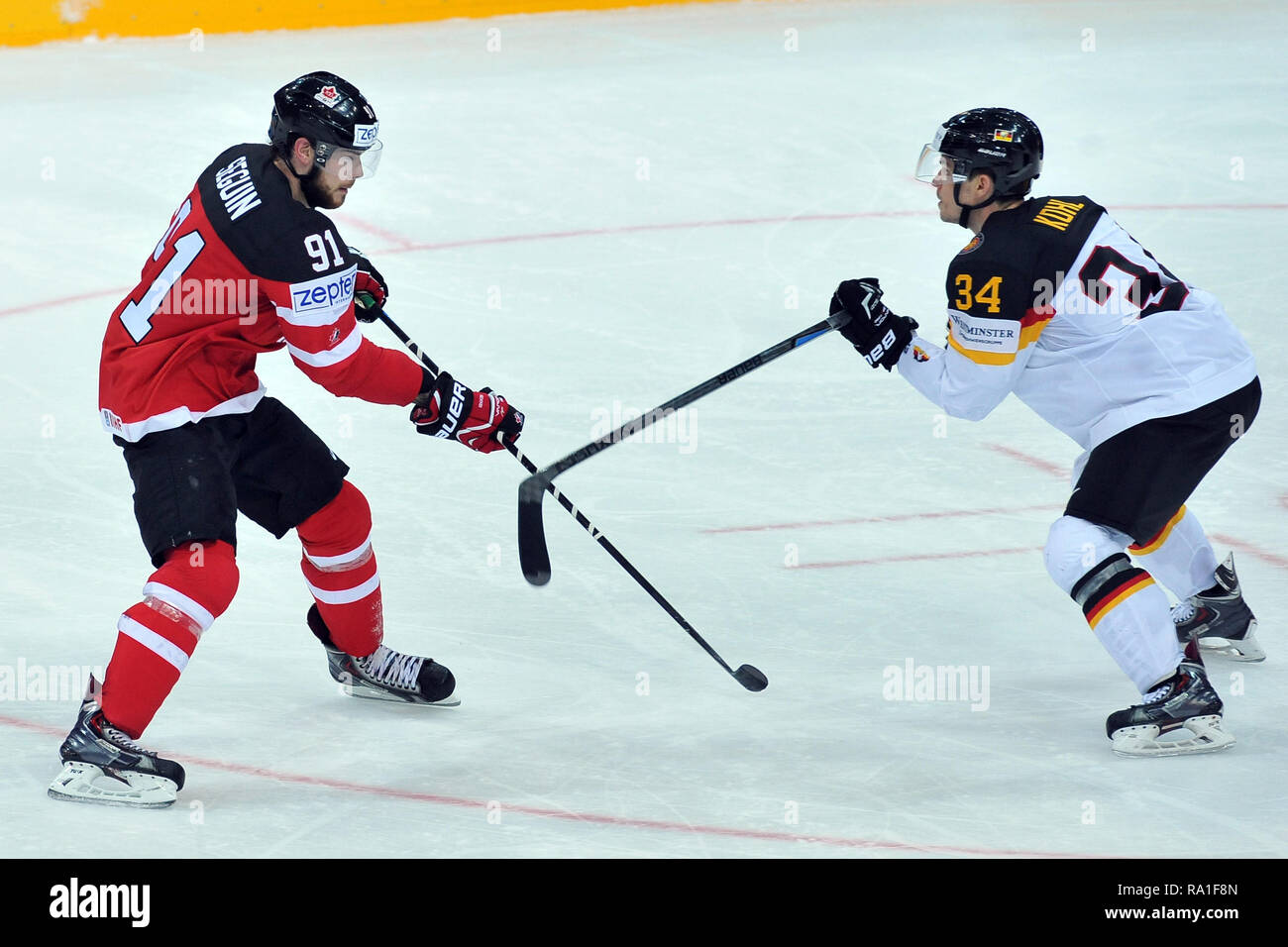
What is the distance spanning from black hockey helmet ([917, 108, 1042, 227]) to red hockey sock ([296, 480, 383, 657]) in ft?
4.83

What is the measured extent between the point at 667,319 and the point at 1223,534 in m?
2.38

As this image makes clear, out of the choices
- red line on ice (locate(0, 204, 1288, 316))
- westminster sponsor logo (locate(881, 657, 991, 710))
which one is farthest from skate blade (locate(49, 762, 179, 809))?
red line on ice (locate(0, 204, 1288, 316))

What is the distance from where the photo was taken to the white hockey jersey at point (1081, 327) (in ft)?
11.8

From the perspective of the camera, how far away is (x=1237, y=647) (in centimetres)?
409

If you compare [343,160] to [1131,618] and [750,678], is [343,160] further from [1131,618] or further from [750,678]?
[1131,618]

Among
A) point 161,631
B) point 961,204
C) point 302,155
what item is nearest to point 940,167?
point 961,204

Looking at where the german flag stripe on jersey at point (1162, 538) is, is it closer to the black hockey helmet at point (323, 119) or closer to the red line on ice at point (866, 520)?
the red line on ice at point (866, 520)

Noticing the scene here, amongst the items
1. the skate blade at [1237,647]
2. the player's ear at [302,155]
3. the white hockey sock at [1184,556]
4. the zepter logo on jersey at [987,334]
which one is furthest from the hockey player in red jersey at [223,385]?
the skate blade at [1237,647]

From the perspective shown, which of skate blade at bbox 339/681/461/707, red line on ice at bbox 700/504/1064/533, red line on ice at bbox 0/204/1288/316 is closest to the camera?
skate blade at bbox 339/681/461/707

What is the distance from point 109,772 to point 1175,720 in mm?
2115

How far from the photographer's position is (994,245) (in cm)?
362

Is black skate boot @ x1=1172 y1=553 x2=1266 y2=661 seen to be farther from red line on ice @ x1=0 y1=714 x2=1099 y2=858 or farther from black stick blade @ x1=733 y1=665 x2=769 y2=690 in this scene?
red line on ice @ x1=0 y1=714 x2=1099 y2=858

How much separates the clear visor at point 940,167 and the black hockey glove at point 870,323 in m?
0.26

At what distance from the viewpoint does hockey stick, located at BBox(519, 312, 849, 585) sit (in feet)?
12.5
